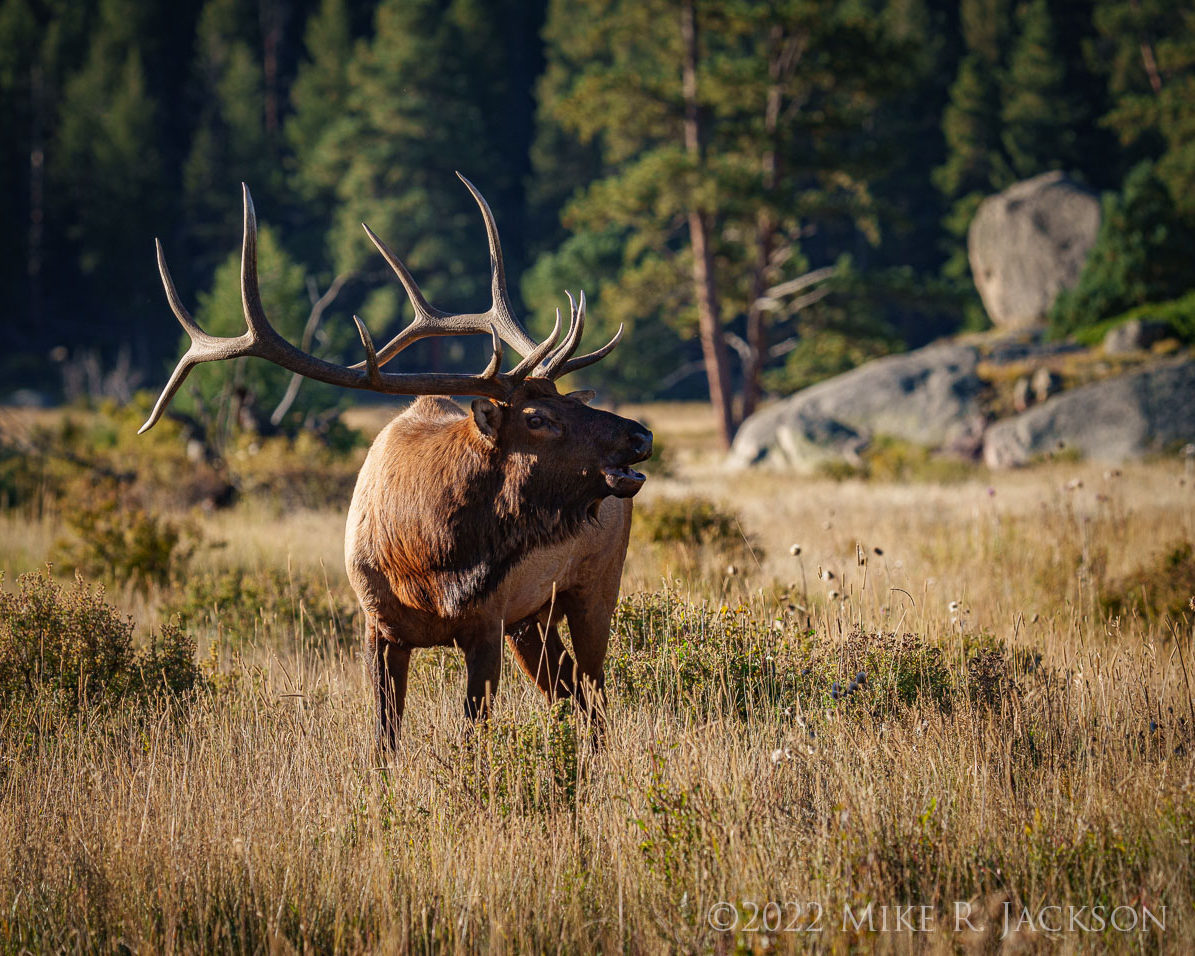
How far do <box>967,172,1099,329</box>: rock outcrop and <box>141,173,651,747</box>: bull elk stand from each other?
75.7ft

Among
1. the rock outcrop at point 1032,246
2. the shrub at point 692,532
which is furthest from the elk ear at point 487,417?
the rock outcrop at point 1032,246

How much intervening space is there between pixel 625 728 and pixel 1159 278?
73.9 ft

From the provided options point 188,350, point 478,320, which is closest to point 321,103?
point 478,320

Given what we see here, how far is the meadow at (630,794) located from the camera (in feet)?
8.90

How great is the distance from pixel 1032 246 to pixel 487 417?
24.6 metres

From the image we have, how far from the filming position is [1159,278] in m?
22.2

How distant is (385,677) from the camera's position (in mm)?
3828

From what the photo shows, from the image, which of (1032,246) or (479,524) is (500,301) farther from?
(1032,246)

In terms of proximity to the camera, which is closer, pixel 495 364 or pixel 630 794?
pixel 630 794

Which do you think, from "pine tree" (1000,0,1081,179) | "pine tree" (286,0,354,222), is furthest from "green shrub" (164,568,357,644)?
"pine tree" (1000,0,1081,179)

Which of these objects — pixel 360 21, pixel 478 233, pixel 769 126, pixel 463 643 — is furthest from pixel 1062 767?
pixel 360 21

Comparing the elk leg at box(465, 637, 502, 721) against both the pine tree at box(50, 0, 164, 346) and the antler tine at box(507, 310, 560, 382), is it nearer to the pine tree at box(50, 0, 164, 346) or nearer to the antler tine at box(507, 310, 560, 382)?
the antler tine at box(507, 310, 560, 382)

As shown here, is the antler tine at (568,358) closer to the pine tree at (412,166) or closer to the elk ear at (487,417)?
the elk ear at (487,417)

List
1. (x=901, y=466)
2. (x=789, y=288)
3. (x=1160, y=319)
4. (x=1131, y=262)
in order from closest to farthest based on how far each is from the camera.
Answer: (x=901, y=466) < (x=1160, y=319) < (x=1131, y=262) < (x=789, y=288)
